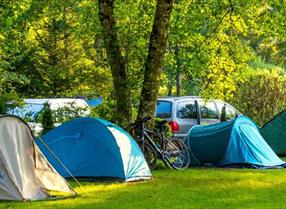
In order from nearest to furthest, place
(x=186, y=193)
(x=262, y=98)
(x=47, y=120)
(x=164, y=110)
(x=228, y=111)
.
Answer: (x=186, y=193), (x=47, y=120), (x=164, y=110), (x=228, y=111), (x=262, y=98)

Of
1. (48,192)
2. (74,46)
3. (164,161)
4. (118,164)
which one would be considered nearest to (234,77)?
(164,161)

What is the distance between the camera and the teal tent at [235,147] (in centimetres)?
1340

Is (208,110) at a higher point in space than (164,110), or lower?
lower

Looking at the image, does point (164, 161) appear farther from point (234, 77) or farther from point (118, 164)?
point (234, 77)

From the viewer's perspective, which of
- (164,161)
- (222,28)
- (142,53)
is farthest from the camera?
(222,28)

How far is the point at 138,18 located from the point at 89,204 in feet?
22.3

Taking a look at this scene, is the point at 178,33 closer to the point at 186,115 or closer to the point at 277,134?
the point at 186,115

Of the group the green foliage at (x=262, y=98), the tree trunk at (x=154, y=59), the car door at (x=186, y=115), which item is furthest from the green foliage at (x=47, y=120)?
the green foliage at (x=262, y=98)

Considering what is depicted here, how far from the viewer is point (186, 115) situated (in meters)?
16.5

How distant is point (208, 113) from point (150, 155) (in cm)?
467

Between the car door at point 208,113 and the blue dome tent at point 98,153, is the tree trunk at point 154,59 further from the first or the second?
the car door at point 208,113

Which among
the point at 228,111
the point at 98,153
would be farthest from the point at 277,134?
the point at 98,153

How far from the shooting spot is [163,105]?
53.9 ft

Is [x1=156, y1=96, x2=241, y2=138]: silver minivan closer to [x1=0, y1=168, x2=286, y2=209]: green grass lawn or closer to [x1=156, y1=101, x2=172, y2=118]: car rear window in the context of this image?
[x1=156, y1=101, x2=172, y2=118]: car rear window
